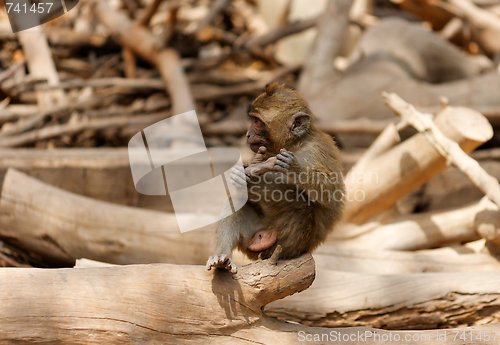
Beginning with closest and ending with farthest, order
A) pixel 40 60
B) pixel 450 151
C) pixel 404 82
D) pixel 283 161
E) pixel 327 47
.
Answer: pixel 283 161
pixel 450 151
pixel 404 82
pixel 40 60
pixel 327 47

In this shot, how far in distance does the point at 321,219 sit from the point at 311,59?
5.16 metres

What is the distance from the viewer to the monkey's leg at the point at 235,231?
3701 mm

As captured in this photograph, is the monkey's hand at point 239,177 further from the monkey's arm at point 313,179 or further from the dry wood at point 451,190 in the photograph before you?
the dry wood at point 451,190

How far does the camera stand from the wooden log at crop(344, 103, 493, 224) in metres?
5.54

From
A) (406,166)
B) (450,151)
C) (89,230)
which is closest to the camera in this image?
(450,151)

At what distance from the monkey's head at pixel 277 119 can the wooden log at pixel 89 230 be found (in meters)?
1.61

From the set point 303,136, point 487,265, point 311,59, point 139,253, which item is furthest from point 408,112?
point 311,59

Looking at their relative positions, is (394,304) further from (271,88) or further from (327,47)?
(327,47)

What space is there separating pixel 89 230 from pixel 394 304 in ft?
8.02

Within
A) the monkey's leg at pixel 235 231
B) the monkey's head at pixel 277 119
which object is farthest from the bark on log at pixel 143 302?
the monkey's head at pixel 277 119

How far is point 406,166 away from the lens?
227 inches

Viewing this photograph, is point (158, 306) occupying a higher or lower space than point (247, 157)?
lower
